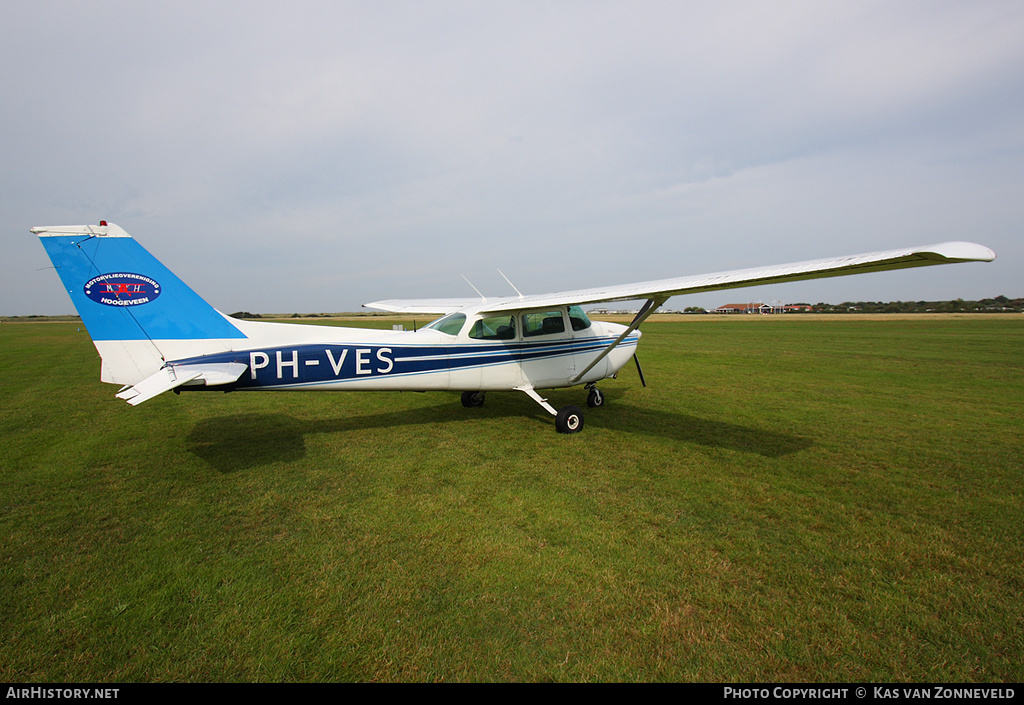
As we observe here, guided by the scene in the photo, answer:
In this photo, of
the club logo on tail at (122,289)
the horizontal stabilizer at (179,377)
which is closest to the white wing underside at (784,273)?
the horizontal stabilizer at (179,377)

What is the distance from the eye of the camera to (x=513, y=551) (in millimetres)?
3381

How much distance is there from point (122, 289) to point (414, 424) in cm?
403

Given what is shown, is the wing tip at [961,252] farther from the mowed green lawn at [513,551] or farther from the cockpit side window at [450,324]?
the cockpit side window at [450,324]

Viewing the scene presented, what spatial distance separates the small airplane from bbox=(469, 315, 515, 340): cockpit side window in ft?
0.05

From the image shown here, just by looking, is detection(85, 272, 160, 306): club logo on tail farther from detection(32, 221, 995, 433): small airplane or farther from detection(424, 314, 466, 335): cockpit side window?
detection(424, 314, 466, 335): cockpit side window

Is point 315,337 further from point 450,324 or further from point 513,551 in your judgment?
point 513,551

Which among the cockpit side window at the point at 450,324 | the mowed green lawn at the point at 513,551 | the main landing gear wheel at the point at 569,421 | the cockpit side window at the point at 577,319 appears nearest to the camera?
the mowed green lawn at the point at 513,551

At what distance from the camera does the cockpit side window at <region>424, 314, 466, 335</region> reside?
6738mm

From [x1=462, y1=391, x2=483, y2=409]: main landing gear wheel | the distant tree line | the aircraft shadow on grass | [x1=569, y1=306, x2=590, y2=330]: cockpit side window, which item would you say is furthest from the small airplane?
the distant tree line

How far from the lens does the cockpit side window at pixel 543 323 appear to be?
710 cm

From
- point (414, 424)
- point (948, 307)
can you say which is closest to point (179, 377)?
point (414, 424)

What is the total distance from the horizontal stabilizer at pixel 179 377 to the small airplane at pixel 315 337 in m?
0.01

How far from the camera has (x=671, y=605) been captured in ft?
9.10

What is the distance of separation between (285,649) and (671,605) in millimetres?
2266
